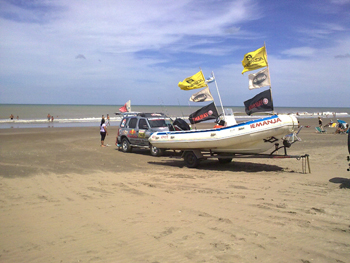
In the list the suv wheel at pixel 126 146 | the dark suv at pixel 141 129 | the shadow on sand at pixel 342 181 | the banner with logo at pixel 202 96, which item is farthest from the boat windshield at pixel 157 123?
the shadow on sand at pixel 342 181

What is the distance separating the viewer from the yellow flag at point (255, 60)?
10.1 metres

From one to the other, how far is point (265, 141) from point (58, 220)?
264 inches

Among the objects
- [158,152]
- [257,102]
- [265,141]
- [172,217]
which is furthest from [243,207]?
[158,152]

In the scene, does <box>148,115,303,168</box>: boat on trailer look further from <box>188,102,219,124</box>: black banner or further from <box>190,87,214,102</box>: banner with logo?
<box>190,87,214,102</box>: banner with logo

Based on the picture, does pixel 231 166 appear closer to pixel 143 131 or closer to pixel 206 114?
pixel 206 114

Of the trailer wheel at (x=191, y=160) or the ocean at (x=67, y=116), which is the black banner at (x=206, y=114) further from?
the trailer wheel at (x=191, y=160)

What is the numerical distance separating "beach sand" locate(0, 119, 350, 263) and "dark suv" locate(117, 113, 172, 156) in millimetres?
4289

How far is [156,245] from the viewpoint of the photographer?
14.4 feet

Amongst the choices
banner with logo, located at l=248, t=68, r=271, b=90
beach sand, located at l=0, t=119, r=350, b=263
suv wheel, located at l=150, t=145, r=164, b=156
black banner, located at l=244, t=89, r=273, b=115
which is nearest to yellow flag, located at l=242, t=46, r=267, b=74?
banner with logo, located at l=248, t=68, r=271, b=90

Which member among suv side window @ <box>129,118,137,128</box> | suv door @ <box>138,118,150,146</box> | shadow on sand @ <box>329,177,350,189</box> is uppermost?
suv side window @ <box>129,118,137,128</box>

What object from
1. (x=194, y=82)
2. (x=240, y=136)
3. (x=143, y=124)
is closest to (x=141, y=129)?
(x=143, y=124)

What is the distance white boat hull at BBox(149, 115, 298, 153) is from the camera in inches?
363

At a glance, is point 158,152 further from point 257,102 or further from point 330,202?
point 330,202

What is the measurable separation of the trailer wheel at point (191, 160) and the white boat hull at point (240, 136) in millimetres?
286
